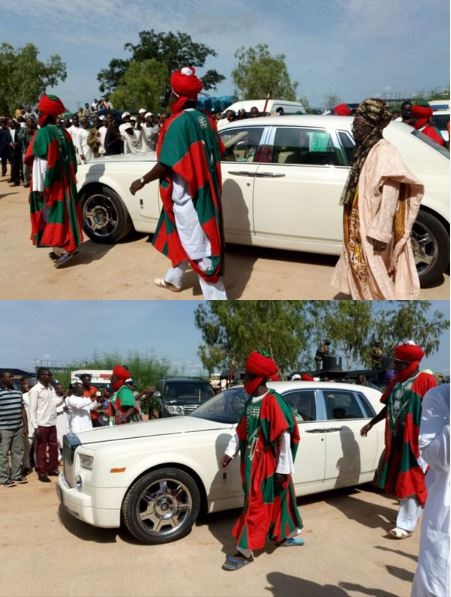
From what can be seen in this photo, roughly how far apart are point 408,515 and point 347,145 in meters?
3.98

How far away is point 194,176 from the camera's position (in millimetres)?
5891

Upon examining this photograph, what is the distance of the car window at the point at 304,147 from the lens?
687 centimetres

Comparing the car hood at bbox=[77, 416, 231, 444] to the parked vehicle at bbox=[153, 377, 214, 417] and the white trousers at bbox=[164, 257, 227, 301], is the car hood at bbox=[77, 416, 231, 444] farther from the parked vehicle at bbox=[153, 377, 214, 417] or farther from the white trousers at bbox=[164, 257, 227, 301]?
the parked vehicle at bbox=[153, 377, 214, 417]

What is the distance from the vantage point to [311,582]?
413 cm

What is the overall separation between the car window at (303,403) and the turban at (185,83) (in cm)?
316

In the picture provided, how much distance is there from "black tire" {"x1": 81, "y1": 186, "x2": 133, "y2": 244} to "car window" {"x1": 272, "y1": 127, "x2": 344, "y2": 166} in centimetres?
228

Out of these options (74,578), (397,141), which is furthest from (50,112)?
(74,578)

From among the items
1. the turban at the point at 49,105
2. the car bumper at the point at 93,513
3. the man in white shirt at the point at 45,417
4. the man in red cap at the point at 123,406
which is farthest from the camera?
the man in red cap at the point at 123,406

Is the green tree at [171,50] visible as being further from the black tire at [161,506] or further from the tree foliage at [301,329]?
the black tire at [161,506]

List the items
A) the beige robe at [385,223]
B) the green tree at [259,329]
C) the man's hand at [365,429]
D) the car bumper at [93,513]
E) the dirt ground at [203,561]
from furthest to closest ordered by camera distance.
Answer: the green tree at [259,329] → the man's hand at [365,429] → the beige robe at [385,223] → the car bumper at [93,513] → the dirt ground at [203,561]

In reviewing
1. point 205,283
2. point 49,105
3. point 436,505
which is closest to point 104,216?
point 49,105

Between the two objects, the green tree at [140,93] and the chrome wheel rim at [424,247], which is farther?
the green tree at [140,93]

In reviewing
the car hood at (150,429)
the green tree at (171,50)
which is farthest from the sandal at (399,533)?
the green tree at (171,50)

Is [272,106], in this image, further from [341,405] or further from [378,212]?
[378,212]
